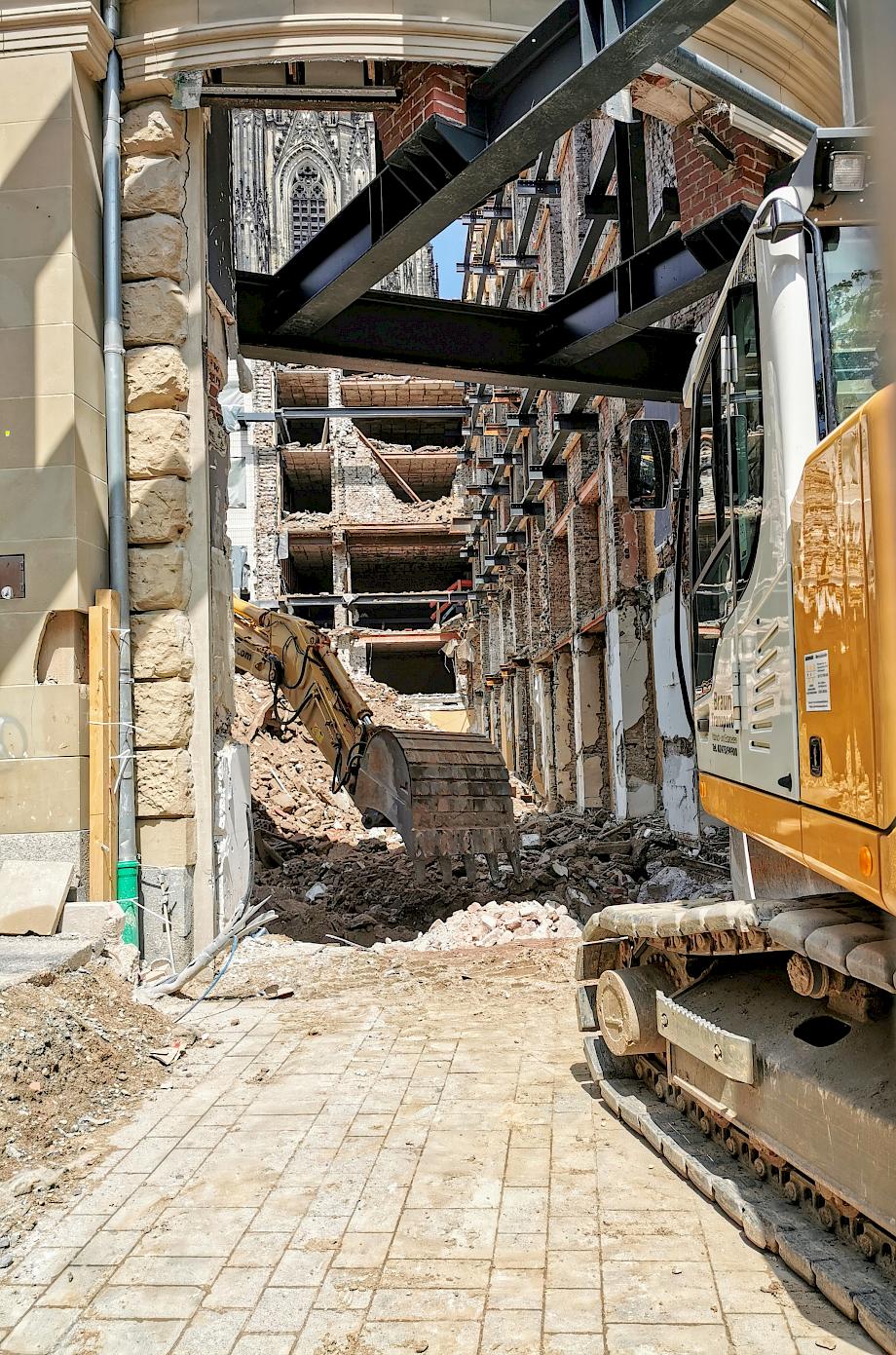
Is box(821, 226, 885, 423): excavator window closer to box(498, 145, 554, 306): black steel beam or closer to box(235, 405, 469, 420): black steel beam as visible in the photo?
box(498, 145, 554, 306): black steel beam

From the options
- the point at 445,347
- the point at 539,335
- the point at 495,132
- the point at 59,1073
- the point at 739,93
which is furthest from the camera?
the point at 539,335

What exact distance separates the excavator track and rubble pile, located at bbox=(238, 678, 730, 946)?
498 centimetres

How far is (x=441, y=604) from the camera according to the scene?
137 ft

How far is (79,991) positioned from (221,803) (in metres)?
2.24

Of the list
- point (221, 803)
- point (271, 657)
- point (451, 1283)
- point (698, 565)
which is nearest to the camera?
point (451, 1283)

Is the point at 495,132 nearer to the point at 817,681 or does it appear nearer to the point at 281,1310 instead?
the point at 817,681

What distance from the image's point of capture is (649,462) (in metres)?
5.35

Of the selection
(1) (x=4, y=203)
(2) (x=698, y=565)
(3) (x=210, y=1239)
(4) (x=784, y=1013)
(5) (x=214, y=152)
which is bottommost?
(3) (x=210, y=1239)

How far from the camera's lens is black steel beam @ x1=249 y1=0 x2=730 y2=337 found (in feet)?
18.8

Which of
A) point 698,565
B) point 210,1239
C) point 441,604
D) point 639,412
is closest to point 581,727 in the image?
point 639,412

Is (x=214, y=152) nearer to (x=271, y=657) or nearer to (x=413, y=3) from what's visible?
(x=413, y=3)

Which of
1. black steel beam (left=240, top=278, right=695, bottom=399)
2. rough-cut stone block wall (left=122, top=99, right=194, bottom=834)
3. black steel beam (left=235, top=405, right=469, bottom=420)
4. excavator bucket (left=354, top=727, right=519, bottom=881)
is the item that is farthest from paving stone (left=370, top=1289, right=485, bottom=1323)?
black steel beam (left=235, top=405, right=469, bottom=420)

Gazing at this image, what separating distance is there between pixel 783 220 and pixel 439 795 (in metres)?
8.12

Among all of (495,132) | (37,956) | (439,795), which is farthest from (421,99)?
(439,795)
